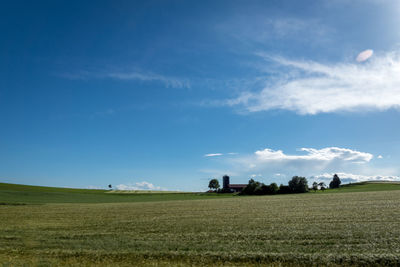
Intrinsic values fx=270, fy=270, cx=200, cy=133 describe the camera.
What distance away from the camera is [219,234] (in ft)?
61.8

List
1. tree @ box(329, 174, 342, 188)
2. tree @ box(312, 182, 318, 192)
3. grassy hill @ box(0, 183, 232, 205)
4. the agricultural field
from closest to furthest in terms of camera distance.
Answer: the agricultural field, grassy hill @ box(0, 183, 232, 205), tree @ box(312, 182, 318, 192), tree @ box(329, 174, 342, 188)

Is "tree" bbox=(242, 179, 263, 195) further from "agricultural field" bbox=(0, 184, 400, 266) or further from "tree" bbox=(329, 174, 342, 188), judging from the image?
"agricultural field" bbox=(0, 184, 400, 266)

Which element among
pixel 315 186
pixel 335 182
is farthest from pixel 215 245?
pixel 335 182

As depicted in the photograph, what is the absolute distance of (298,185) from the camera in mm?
118438

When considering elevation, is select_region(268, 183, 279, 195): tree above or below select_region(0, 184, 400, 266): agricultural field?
below

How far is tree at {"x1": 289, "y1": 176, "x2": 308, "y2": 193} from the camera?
387 feet

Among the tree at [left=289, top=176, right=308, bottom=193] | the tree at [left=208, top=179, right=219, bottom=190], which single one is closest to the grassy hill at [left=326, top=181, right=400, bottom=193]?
the tree at [left=289, top=176, right=308, bottom=193]

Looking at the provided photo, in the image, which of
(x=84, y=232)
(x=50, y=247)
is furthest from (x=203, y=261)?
(x=84, y=232)

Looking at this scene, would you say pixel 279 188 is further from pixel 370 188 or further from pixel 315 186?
pixel 370 188

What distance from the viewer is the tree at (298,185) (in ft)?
387

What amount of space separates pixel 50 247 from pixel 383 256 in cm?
1814

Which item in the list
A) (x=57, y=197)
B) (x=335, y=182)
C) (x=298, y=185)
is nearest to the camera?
(x=57, y=197)

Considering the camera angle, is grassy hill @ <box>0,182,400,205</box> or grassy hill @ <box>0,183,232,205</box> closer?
grassy hill @ <box>0,183,232,205</box>

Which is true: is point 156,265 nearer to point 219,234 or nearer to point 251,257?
point 251,257
